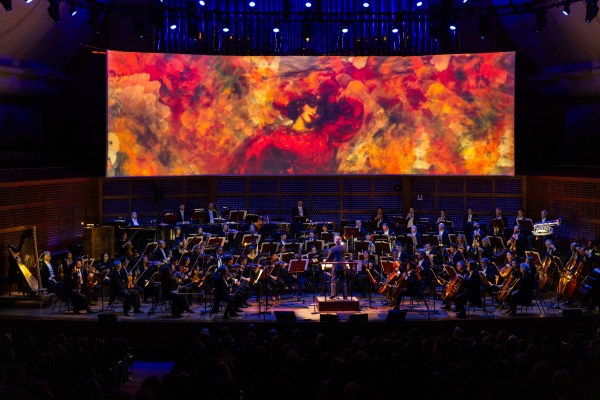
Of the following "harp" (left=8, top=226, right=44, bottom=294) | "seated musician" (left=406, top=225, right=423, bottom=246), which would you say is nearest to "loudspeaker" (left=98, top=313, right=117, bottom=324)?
"harp" (left=8, top=226, right=44, bottom=294)

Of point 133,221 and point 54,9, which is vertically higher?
point 54,9

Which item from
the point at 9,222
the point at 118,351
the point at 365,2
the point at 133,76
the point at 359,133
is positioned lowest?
the point at 118,351

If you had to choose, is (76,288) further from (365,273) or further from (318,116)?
(318,116)

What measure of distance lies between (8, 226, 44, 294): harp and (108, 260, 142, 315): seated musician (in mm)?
2037

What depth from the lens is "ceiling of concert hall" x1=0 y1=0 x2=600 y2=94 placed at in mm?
21531

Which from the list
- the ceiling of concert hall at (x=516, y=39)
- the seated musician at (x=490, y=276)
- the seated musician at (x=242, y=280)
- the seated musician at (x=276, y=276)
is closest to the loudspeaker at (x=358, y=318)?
the seated musician at (x=242, y=280)

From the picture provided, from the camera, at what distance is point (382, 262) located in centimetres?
1792

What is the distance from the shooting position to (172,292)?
17422mm

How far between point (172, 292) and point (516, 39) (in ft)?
47.6

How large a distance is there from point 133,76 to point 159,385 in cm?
1669

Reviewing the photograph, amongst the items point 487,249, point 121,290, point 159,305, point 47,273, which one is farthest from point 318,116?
point 47,273

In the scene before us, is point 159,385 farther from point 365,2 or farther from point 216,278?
point 365,2

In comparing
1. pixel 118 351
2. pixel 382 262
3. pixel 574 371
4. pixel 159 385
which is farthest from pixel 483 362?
pixel 382 262

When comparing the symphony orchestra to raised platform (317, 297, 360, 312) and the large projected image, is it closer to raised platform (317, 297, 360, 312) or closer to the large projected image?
raised platform (317, 297, 360, 312)
